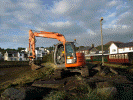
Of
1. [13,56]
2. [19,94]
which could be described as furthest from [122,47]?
[13,56]

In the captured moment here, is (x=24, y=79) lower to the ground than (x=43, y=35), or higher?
lower

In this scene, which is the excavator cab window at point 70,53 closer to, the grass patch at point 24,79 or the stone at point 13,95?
the grass patch at point 24,79

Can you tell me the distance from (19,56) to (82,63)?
5850cm

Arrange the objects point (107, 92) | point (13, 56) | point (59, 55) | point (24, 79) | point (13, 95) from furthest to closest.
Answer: point (13, 56)
point (59, 55)
point (24, 79)
point (13, 95)
point (107, 92)

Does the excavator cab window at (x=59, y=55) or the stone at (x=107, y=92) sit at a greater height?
the excavator cab window at (x=59, y=55)

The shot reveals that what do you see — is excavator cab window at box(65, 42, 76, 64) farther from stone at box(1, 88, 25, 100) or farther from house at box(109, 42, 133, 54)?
house at box(109, 42, 133, 54)

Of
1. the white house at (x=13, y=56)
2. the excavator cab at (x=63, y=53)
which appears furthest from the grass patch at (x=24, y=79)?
the white house at (x=13, y=56)

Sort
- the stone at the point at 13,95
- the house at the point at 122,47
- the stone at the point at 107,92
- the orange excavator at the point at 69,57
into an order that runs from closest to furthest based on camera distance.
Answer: the stone at the point at 107,92, the stone at the point at 13,95, the orange excavator at the point at 69,57, the house at the point at 122,47

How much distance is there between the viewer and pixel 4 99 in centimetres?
525

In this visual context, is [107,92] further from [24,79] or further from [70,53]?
[24,79]

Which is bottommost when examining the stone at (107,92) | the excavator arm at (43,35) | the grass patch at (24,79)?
the grass patch at (24,79)

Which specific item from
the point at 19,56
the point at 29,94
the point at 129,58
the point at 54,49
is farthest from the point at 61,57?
the point at 19,56

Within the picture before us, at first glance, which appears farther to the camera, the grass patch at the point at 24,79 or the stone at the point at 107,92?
the grass patch at the point at 24,79

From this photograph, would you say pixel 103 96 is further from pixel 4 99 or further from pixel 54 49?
pixel 54 49
